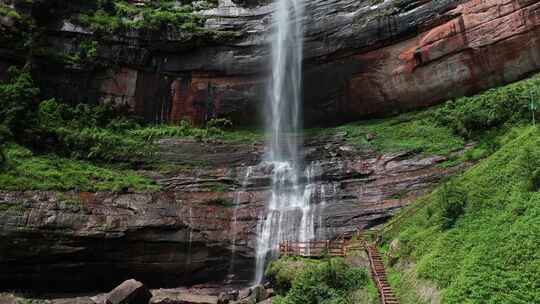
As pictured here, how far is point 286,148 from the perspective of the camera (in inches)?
1195

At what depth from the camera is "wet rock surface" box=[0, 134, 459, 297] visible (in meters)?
21.4

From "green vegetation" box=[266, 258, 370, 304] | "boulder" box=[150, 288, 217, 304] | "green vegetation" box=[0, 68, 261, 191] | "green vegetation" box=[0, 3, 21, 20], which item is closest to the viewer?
"green vegetation" box=[266, 258, 370, 304]

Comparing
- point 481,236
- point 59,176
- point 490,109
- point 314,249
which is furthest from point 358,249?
point 59,176

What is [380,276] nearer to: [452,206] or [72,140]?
[452,206]

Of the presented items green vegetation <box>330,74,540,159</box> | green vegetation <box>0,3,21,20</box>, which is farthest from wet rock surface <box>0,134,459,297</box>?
green vegetation <box>0,3,21,20</box>

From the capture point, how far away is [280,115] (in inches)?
1292

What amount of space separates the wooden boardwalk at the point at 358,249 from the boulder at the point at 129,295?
5892 millimetres

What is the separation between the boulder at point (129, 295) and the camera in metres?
19.3

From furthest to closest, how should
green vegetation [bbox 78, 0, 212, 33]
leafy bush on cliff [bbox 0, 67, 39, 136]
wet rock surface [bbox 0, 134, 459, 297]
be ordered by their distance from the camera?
green vegetation [bbox 78, 0, 212, 33], leafy bush on cliff [bbox 0, 67, 39, 136], wet rock surface [bbox 0, 134, 459, 297]

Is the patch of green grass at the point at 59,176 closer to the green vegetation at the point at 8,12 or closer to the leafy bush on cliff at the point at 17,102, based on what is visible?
the leafy bush on cliff at the point at 17,102

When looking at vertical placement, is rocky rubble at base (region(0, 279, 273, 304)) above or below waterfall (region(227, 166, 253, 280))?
below

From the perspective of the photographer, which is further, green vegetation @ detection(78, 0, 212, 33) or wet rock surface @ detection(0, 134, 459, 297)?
green vegetation @ detection(78, 0, 212, 33)

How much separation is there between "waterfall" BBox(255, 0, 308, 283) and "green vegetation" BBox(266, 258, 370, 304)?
5686 millimetres

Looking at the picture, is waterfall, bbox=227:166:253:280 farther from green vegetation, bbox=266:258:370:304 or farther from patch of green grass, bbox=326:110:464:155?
patch of green grass, bbox=326:110:464:155
